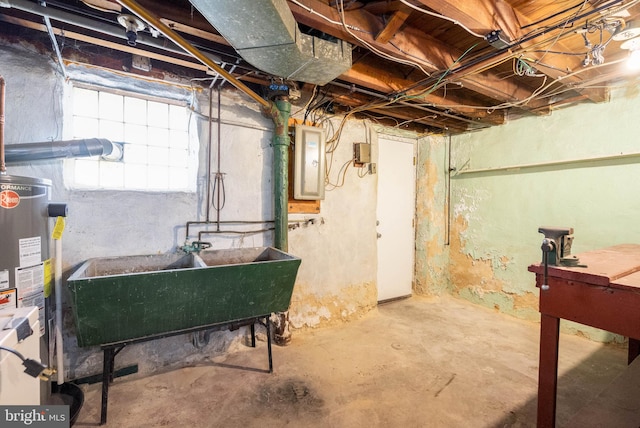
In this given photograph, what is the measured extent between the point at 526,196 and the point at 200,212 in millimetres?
3209

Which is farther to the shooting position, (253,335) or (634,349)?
(253,335)

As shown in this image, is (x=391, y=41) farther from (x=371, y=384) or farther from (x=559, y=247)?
(x=371, y=384)

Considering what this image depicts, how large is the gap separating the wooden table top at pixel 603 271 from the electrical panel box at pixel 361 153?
6.27 feet

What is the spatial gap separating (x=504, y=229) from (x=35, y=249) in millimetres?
3925

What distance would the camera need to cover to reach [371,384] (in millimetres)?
1951

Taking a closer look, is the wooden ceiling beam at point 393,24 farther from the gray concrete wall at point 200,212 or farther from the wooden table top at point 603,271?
the wooden table top at point 603,271

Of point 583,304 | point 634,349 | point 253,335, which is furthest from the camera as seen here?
point 253,335

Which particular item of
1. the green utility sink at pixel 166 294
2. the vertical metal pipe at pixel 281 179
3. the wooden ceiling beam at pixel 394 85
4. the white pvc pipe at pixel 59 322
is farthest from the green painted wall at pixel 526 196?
the white pvc pipe at pixel 59 322

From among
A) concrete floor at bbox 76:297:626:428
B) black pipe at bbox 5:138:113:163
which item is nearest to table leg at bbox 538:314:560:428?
concrete floor at bbox 76:297:626:428

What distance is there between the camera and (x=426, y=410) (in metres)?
1.71

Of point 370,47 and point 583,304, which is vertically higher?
point 370,47

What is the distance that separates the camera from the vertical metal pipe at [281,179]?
2.38 m

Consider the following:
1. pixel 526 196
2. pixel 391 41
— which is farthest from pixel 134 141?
pixel 526 196
